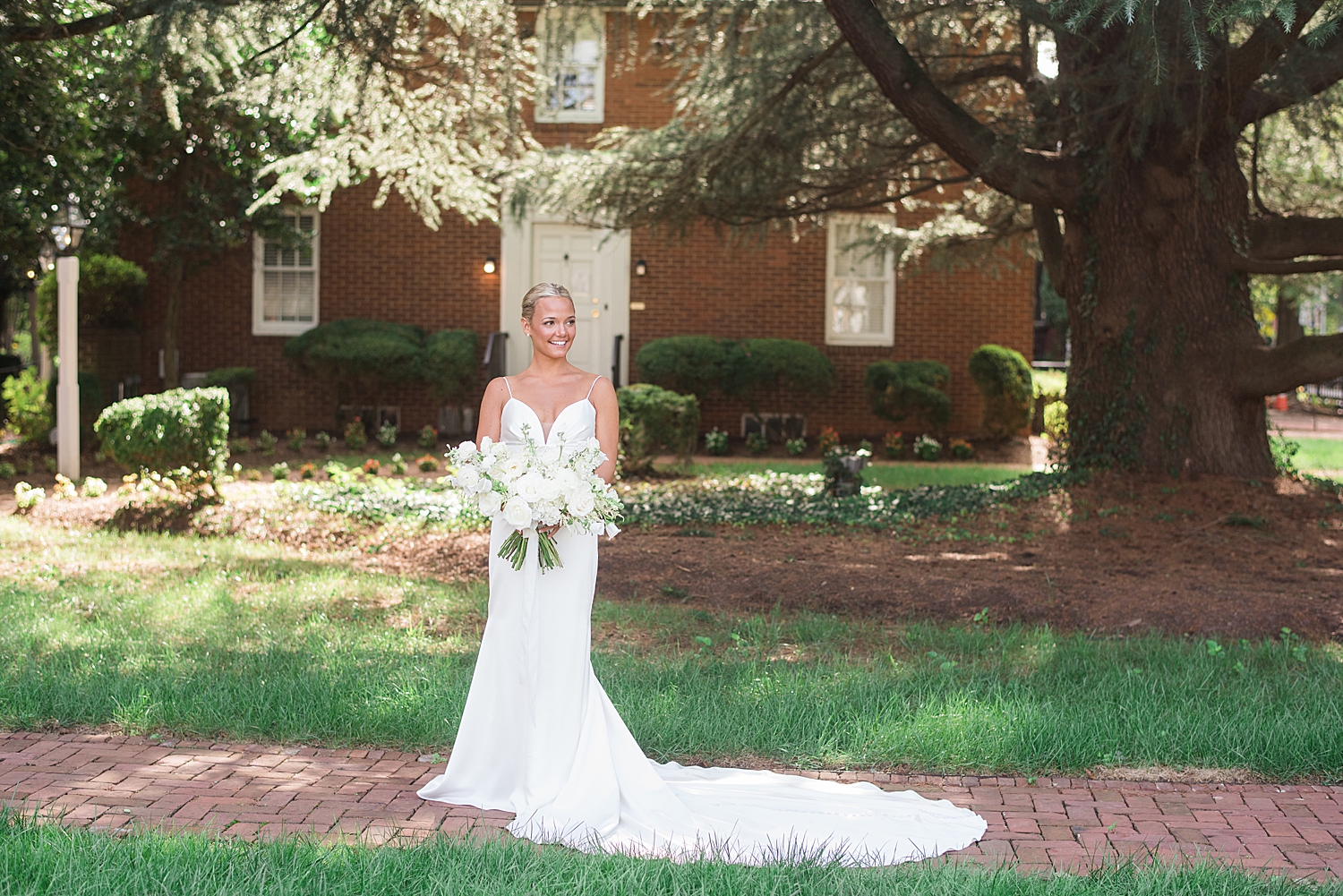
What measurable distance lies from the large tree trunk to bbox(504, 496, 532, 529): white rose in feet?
25.3

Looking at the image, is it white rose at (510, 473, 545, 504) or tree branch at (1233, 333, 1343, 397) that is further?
tree branch at (1233, 333, 1343, 397)

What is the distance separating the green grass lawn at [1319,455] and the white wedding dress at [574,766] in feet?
42.5

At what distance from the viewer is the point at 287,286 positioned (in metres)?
17.5

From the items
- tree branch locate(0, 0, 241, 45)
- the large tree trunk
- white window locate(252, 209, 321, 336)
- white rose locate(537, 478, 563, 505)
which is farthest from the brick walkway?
white window locate(252, 209, 321, 336)

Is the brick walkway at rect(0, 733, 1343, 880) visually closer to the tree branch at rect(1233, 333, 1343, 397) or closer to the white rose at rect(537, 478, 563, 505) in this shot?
the white rose at rect(537, 478, 563, 505)

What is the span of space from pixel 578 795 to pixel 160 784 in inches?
61.3

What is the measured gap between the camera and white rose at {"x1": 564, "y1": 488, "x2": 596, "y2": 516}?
4.07m

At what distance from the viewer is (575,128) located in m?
17.0

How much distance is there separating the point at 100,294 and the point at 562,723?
43.8 ft

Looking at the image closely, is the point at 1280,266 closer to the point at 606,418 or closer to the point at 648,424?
the point at 648,424

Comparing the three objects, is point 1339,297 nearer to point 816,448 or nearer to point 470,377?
point 816,448

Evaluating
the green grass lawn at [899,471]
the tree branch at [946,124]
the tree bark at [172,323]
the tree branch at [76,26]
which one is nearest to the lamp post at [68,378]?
the tree bark at [172,323]

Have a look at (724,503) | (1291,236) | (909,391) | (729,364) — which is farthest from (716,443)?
(1291,236)

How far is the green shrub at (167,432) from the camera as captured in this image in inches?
387
